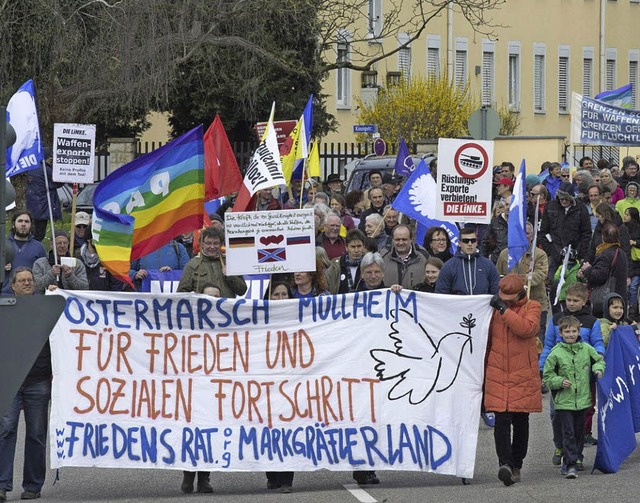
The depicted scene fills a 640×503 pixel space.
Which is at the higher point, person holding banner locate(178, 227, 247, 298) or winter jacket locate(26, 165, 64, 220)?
winter jacket locate(26, 165, 64, 220)

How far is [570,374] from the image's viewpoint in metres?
11.7

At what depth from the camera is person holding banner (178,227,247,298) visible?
41.0ft

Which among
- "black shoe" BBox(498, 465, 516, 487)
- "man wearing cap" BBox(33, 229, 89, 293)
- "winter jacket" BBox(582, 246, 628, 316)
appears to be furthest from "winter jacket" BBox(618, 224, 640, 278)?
"black shoe" BBox(498, 465, 516, 487)

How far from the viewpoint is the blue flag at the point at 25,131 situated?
14164mm

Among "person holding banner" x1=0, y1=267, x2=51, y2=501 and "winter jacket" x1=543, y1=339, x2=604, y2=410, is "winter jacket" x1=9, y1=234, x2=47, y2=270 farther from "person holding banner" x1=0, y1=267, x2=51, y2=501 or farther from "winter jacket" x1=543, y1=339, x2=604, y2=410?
"winter jacket" x1=543, y1=339, x2=604, y2=410

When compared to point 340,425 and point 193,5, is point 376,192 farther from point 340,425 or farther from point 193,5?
point 193,5

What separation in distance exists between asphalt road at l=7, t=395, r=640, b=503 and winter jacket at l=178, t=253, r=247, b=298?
1.42m

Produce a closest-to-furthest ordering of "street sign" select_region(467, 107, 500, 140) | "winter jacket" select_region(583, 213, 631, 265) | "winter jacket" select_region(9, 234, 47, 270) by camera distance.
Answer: "winter jacket" select_region(9, 234, 47, 270)
"winter jacket" select_region(583, 213, 631, 265)
"street sign" select_region(467, 107, 500, 140)

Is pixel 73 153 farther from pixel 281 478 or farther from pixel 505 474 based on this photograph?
pixel 505 474

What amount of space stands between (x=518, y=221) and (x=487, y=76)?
45.4 metres

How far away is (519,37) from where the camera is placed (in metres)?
58.2

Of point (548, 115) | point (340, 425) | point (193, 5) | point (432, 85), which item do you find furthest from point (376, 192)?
point (548, 115)

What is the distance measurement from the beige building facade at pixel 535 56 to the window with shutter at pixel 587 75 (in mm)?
38

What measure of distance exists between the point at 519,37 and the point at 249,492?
4827 centimetres
